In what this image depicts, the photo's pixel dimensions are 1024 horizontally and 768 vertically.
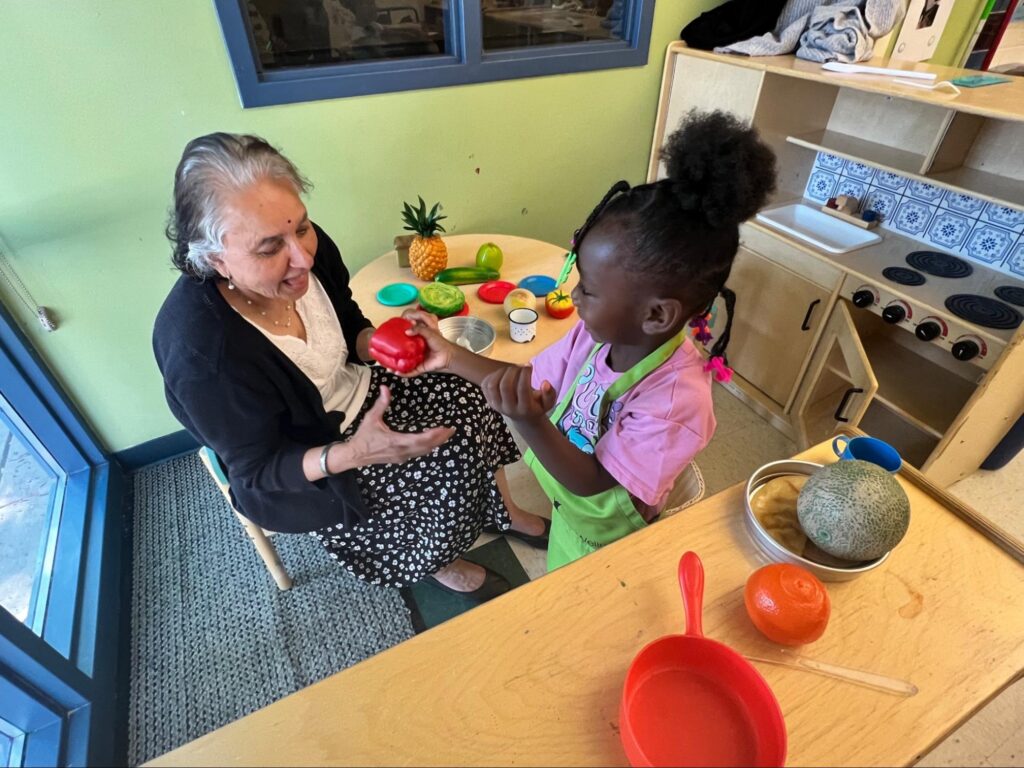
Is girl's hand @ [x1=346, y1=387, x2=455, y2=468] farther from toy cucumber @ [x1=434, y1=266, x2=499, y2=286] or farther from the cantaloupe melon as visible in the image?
toy cucumber @ [x1=434, y1=266, x2=499, y2=286]

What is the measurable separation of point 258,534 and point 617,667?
105 centimetres

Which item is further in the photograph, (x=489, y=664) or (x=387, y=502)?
(x=387, y=502)

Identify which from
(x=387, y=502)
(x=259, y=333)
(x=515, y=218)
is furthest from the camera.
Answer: (x=515, y=218)

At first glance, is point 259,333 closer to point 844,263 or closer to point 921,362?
point 844,263

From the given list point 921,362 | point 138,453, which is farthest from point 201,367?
point 921,362

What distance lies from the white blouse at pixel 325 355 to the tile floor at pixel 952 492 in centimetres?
64

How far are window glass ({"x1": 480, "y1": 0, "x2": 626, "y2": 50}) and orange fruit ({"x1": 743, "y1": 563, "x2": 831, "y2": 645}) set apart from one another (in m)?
1.89

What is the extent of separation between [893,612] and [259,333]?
1124 millimetres

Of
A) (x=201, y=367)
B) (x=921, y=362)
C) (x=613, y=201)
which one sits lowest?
(x=921, y=362)

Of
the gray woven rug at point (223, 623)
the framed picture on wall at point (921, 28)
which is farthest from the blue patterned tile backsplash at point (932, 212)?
the gray woven rug at point (223, 623)

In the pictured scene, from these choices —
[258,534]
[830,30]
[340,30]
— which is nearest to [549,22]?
[340,30]

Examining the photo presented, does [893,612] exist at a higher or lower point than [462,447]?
higher

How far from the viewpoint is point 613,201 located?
923 mm

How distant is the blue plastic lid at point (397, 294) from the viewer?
161 centimetres
